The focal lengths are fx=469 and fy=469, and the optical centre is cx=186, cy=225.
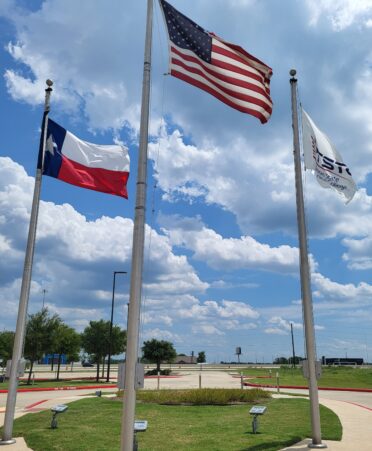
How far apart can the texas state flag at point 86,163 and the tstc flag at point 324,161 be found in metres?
4.94

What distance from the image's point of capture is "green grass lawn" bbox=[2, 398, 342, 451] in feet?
35.5

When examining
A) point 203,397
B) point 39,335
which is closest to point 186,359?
point 39,335

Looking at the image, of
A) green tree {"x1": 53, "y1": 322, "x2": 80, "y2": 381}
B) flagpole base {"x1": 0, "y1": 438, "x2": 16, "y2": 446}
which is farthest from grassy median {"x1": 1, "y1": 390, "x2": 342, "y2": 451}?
green tree {"x1": 53, "y1": 322, "x2": 80, "y2": 381}

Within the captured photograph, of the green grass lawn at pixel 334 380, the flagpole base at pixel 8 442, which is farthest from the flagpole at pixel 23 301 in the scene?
the green grass lawn at pixel 334 380

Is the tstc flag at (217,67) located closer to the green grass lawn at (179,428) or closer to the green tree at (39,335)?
A: the green grass lawn at (179,428)

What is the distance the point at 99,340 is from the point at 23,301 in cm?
3440

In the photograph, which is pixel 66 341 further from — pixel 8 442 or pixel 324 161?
pixel 324 161

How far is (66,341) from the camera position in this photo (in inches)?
1670

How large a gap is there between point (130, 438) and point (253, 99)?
7.40 meters

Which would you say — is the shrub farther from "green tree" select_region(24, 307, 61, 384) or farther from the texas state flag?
"green tree" select_region(24, 307, 61, 384)

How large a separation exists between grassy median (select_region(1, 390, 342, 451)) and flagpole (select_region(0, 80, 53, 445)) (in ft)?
2.43

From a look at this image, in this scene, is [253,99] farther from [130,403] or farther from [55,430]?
[55,430]

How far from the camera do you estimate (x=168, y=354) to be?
60719 millimetres

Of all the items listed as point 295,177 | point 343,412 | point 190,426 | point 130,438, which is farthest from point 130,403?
point 343,412
